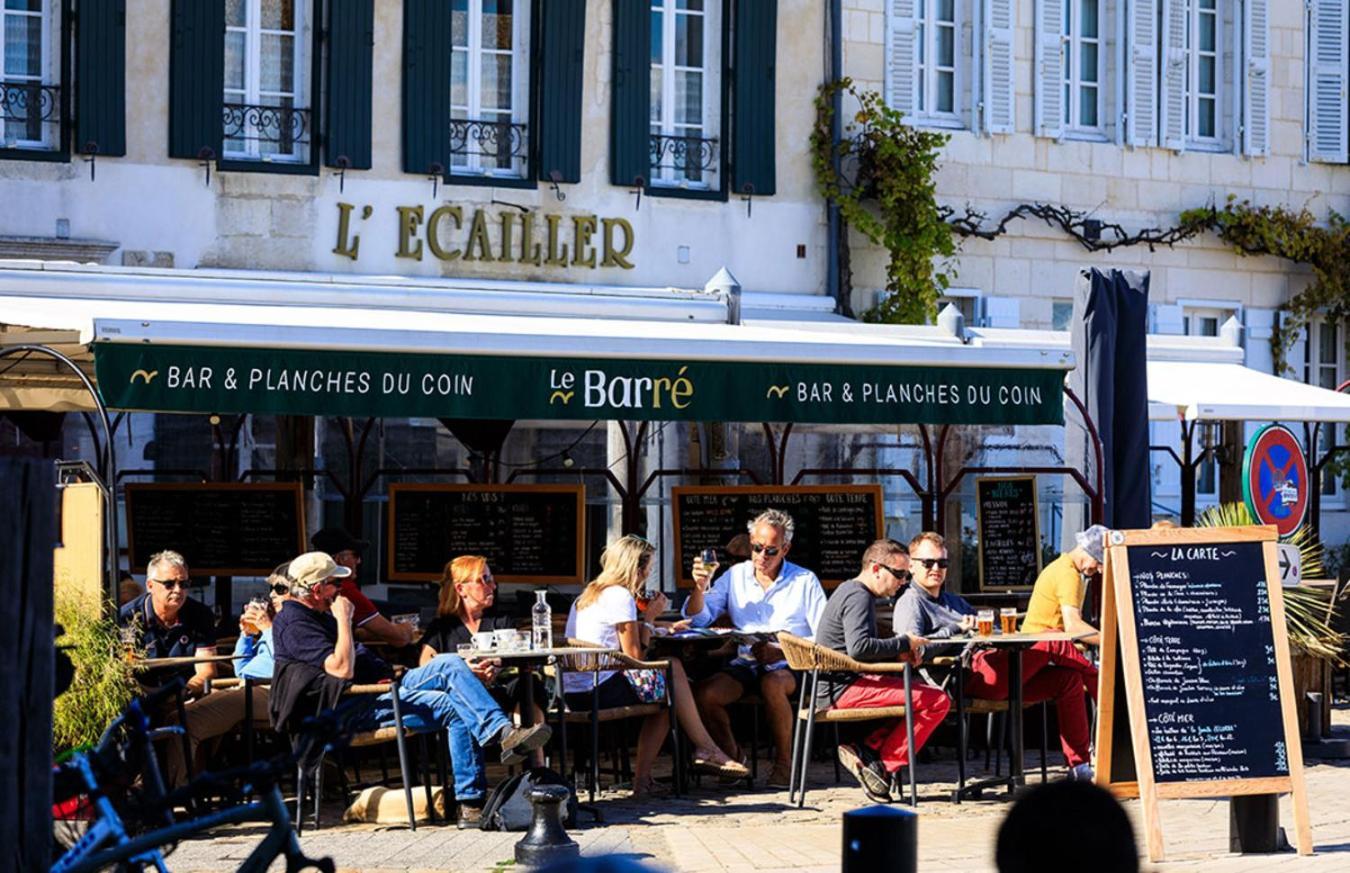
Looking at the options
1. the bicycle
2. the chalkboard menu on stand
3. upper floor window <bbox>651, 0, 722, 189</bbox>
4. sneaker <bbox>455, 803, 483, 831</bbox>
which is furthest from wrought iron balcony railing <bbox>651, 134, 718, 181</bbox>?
the bicycle

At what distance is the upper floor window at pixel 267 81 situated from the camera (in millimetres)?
17766

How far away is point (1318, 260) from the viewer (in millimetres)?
21438

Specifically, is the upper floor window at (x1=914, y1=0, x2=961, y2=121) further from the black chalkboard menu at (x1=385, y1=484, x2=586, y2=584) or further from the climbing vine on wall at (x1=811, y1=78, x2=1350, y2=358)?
the black chalkboard menu at (x1=385, y1=484, x2=586, y2=584)

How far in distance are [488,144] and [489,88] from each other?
0.46m

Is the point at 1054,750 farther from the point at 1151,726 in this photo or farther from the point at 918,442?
the point at 918,442

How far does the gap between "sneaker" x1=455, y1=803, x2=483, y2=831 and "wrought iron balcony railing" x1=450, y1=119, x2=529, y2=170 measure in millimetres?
9030

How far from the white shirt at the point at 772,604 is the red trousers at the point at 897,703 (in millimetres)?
838

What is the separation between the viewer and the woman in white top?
10938 millimetres

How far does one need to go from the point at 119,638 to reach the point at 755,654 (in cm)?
351

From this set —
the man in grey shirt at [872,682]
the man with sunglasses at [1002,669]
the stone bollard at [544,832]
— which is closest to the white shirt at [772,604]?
the man with sunglasses at [1002,669]

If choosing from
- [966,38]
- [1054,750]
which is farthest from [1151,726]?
[966,38]

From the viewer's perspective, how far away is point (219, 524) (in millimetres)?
14320

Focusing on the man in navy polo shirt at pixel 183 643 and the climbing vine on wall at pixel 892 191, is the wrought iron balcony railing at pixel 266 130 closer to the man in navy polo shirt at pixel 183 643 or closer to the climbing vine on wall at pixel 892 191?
the climbing vine on wall at pixel 892 191

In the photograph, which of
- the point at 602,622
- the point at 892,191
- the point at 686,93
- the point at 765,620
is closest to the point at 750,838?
the point at 602,622
